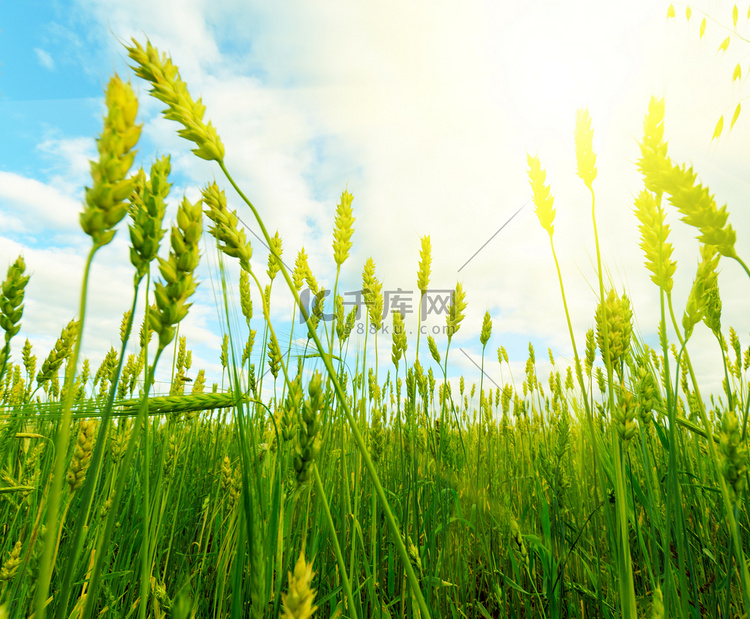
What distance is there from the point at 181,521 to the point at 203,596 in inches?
22.1

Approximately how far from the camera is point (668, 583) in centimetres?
102

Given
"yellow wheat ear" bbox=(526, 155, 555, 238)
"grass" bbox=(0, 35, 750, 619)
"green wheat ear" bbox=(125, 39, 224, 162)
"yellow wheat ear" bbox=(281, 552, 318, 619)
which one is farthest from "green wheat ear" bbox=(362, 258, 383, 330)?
"yellow wheat ear" bbox=(281, 552, 318, 619)

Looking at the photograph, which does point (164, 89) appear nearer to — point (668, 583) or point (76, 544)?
point (76, 544)

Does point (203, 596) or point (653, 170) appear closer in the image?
point (653, 170)

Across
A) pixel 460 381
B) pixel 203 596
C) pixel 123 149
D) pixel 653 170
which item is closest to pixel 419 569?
pixel 203 596

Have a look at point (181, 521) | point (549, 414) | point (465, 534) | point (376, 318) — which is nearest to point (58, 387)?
point (181, 521)

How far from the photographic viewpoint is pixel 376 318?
2.12 meters

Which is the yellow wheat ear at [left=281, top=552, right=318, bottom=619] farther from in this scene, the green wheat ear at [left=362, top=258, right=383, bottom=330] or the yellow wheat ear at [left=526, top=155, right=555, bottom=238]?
the green wheat ear at [left=362, top=258, right=383, bottom=330]

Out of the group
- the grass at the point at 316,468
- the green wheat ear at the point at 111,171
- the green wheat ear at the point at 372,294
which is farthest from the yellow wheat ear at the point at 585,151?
the green wheat ear at the point at 111,171

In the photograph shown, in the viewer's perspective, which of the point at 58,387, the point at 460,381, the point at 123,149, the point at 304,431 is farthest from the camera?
the point at 460,381

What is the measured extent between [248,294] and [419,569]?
156cm

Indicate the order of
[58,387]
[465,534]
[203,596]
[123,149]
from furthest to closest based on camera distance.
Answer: [58,387], [465,534], [203,596], [123,149]

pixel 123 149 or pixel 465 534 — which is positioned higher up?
pixel 123 149

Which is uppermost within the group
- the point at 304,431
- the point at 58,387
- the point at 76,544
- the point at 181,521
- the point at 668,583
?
the point at 58,387
